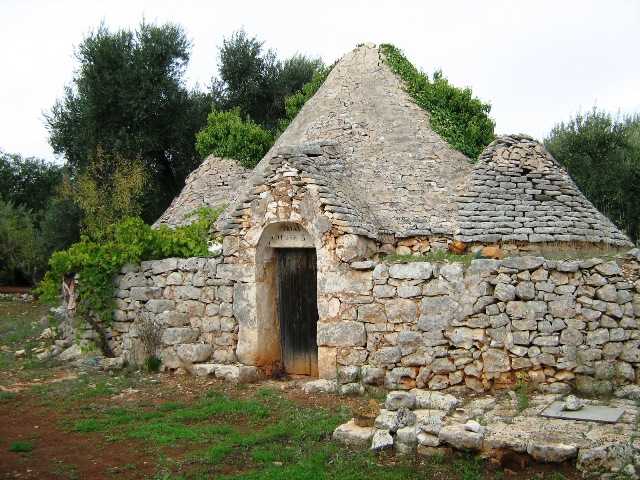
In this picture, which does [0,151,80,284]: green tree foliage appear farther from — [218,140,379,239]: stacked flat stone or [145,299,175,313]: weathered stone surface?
[218,140,379,239]: stacked flat stone

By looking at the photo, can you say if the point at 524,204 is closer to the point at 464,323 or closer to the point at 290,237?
the point at 464,323

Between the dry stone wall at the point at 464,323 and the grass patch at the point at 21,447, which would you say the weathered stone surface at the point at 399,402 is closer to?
the dry stone wall at the point at 464,323

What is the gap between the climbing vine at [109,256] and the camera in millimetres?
10258

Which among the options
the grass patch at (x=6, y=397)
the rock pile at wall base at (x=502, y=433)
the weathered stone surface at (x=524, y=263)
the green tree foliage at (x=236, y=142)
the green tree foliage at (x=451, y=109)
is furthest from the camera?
the green tree foliage at (x=236, y=142)

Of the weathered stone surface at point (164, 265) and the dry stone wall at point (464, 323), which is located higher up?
the weathered stone surface at point (164, 265)

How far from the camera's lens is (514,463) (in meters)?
5.73

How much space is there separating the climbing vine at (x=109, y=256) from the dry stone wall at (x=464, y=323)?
944 mm

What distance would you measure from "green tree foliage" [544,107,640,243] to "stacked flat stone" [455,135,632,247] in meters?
5.77

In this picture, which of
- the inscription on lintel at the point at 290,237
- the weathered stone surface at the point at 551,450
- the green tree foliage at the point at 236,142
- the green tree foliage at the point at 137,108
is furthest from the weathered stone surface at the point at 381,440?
the green tree foliage at the point at 137,108

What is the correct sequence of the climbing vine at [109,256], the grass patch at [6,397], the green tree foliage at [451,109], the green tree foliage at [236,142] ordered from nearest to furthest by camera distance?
the grass patch at [6,397], the climbing vine at [109,256], the green tree foliage at [451,109], the green tree foliage at [236,142]

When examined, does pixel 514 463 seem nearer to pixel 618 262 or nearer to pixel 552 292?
pixel 552 292

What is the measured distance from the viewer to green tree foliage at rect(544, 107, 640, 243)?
51.6 ft

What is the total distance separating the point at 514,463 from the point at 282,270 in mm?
5140

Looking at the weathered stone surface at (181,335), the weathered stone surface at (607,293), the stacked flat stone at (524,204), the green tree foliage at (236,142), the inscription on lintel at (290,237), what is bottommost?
the weathered stone surface at (181,335)
